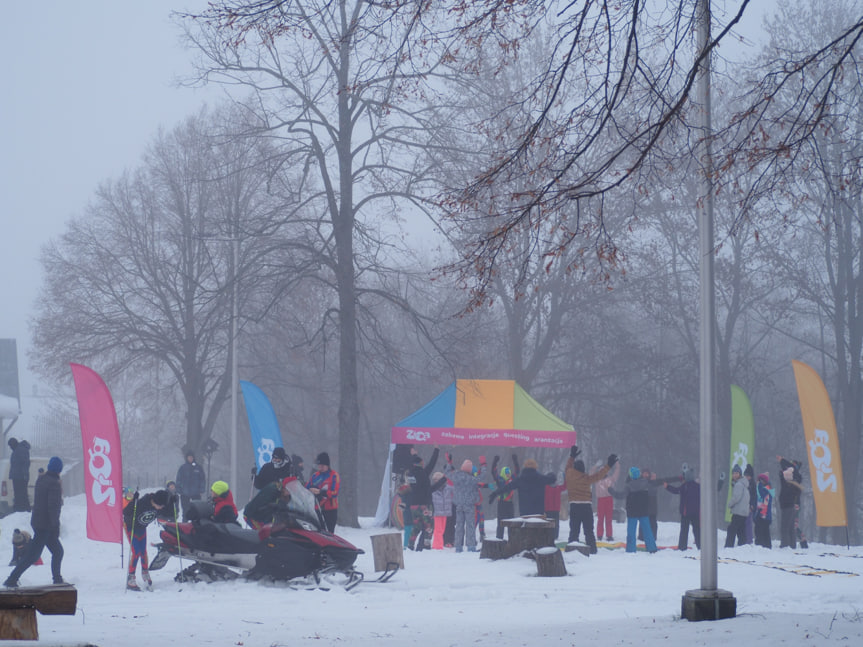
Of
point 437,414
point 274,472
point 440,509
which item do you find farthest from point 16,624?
point 437,414

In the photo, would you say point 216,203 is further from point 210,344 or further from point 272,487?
point 272,487

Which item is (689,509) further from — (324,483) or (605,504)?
(324,483)

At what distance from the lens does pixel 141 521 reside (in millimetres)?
13062

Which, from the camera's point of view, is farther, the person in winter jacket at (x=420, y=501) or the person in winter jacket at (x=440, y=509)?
the person in winter jacket at (x=440, y=509)

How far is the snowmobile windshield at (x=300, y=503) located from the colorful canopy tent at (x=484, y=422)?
9021mm

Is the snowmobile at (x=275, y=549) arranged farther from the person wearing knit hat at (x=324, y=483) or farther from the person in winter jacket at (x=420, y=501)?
the person in winter jacket at (x=420, y=501)

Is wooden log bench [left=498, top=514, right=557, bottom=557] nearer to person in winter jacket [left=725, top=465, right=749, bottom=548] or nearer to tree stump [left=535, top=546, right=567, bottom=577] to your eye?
tree stump [left=535, top=546, right=567, bottom=577]

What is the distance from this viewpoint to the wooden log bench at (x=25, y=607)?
20.4ft

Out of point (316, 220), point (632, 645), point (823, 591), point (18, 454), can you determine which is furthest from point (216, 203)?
point (632, 645)

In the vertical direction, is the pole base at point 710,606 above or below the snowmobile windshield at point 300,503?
below

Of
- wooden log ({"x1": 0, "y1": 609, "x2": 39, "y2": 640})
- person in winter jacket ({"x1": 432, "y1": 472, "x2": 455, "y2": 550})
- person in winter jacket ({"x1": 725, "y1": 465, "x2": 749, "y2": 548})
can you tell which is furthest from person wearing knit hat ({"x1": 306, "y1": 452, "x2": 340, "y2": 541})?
wooden log ({"x1": 0, "y1": 609, "x2": 39, "y2": 640})

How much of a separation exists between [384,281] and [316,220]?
2.25 metres

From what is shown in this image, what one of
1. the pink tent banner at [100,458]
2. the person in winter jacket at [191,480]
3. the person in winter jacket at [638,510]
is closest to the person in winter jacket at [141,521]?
the pink tent banner at [100,458]

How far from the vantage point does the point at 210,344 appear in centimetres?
3309
